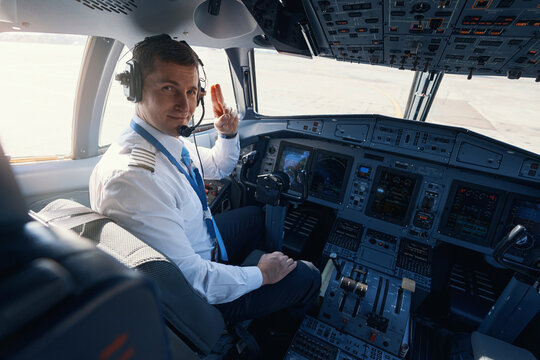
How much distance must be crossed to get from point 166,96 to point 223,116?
602mm

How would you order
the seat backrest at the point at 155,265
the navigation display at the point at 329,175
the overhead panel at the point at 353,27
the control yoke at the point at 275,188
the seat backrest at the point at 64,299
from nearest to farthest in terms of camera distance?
1. the seat backrest at the point at 64,299
2. the seat backrest at the point at 155,265
3. the overhead panel at the point at 353,27
4. the control yoke at the point at 275,188
5. the navigation display at the point at 329,175

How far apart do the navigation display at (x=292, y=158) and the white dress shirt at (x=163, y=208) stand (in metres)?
1.49

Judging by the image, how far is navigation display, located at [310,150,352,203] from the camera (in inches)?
102

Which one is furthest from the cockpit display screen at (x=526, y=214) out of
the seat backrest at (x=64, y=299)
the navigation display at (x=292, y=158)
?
the seat backrest at (x=64, y=299)

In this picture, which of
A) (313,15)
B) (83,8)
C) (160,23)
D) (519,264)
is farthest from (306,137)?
(83,8)

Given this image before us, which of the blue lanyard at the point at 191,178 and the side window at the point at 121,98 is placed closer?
the blue lanyard at the point at 191,178

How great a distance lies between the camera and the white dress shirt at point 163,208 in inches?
39.0

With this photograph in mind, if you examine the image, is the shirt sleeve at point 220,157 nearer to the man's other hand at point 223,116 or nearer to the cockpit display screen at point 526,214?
the man's other hand at point 223,116

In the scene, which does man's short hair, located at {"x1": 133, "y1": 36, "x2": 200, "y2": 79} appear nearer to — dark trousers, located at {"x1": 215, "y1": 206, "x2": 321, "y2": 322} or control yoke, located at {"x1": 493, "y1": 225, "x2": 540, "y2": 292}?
dark trousers, located at {"x1": 215, "y1": 206, "x2": 321, "y2": 322}

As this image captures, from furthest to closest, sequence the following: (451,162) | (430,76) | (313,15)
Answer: (430,76), (451,162), (313,15)

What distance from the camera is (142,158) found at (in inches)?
43.6

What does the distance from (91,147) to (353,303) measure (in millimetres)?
2240

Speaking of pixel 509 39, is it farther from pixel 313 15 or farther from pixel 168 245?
pixel 168 245

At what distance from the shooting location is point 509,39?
3.91 feet
